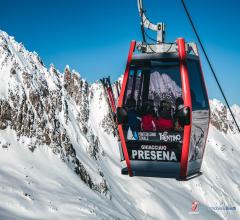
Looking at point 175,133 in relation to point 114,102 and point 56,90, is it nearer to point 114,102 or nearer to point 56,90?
point 114,102

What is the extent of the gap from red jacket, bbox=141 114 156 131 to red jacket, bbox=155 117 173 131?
0.12 m

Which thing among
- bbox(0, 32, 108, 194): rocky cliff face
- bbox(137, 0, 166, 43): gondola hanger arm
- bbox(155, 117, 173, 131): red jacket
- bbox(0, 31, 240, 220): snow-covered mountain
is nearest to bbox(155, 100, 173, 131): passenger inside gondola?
bbox(155, 117, 173, 131): red jacket

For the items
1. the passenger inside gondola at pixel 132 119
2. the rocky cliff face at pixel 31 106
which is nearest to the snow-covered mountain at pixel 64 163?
the rocky cliff face at pixel 31 106

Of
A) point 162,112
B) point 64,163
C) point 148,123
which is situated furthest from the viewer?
point 64,163

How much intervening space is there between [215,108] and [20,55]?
116 meters

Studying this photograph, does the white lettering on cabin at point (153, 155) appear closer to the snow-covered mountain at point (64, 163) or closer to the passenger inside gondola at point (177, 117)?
the passenger inside gondola at point (177, 117)

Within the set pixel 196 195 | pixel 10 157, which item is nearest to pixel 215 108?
pixel 196 195

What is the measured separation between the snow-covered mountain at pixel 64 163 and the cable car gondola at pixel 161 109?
14.0 m

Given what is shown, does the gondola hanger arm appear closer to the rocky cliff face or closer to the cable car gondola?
the cable car gondola

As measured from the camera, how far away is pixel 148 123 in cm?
1227

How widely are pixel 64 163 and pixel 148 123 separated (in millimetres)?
35598

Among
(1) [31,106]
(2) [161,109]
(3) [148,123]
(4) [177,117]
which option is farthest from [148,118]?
(1) [31,106]

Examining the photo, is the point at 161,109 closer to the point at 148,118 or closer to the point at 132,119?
the point at 148,118

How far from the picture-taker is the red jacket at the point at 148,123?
1221 centimetres
